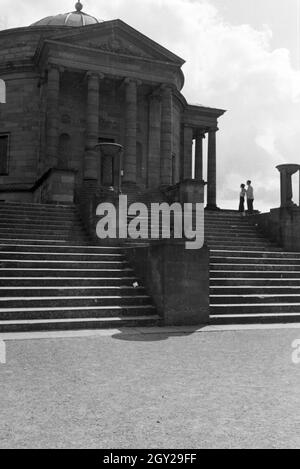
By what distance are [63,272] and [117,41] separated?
67.4 feet

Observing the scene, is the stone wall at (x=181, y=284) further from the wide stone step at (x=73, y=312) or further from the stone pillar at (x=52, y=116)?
the stone pillar at (x=52, y=116)

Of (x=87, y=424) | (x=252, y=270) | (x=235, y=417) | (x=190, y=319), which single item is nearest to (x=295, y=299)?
(x=252, y=270)

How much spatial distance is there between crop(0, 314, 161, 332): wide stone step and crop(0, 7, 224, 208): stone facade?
15.7m

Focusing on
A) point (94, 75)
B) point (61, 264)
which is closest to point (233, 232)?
point (61, 264)

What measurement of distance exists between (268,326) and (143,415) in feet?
19.8

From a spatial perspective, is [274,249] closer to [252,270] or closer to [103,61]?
[252,270]

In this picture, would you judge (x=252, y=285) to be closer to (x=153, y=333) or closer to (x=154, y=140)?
(x=153, y=333)

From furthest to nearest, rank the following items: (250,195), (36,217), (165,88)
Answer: (165,88), (250,195), (36,217)

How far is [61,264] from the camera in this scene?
1148 cm

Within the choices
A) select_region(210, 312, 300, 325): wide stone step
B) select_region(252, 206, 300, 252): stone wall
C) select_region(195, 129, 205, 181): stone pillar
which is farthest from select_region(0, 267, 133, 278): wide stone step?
select_region(195, 129, 205, 181): stone pillar

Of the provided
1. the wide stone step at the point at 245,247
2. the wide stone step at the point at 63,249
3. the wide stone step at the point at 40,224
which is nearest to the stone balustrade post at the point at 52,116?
the wide stone step at the point at 40,224

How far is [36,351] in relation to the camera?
7.02 m

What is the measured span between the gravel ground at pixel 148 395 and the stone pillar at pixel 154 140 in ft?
74.2

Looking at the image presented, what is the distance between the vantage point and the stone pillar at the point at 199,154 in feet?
121
